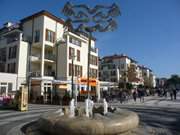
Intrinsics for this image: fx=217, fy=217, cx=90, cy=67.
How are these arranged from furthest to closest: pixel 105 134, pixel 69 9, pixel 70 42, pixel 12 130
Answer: pixel 70 42, pixel 69 9, pixel 12 130, pixel 105 134

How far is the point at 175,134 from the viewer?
29.6 feet

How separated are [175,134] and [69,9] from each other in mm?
10163

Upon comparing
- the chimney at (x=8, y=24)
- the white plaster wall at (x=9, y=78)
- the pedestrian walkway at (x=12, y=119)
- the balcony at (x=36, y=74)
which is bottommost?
the pedestrian walkway at (x=12, y=119)

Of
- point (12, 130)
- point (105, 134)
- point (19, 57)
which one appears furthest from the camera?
point (19, 57)

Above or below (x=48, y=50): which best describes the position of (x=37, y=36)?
above

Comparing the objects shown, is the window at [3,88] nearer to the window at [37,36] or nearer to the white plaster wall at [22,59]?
the white plaster wall at [22,59]

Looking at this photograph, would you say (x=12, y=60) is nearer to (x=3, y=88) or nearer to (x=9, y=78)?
(x=9, y=78)

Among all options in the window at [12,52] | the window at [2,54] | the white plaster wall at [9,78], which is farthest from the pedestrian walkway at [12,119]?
the window at [2,54]

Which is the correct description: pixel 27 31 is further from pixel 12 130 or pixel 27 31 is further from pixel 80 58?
pixel 12 130

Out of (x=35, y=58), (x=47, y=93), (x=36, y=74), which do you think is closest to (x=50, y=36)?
(x=35, y=58)

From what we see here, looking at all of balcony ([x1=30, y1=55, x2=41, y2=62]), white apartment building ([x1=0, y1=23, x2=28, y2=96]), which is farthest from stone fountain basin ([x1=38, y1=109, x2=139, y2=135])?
balcony ([x1=30, y1=55, x2=41, y2=62])

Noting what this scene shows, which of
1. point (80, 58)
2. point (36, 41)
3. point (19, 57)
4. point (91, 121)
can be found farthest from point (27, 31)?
point (91, 121)

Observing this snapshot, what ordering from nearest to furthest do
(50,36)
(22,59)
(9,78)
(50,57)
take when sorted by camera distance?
(9,78)
(22,59)
(50,36)
(50,57)

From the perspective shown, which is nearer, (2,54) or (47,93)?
(47,93)
